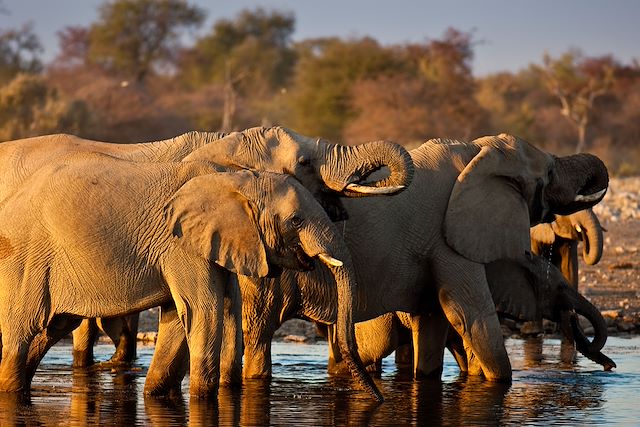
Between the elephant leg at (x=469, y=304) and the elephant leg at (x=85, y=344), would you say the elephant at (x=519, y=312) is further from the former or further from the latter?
the elephant leg at (x=85, y=344)

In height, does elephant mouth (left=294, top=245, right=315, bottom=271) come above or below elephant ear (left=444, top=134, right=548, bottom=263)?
below

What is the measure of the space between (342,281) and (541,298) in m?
2.84

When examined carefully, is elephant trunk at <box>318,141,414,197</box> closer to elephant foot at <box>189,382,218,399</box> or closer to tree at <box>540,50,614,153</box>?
elephant foot at <box>189,382,218,399</box>

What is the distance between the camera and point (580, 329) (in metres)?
10.7

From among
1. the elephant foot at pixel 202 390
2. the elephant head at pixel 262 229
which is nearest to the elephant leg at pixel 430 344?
the elephant head at pixel 262 229

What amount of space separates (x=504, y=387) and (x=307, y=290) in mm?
1332

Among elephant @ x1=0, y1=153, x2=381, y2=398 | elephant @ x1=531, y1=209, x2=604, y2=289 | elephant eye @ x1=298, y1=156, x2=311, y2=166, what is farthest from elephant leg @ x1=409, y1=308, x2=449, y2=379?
elephant @ x1=531, y1=209, x2=604, y2=289

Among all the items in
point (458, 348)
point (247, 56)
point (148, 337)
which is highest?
point (247, 56)

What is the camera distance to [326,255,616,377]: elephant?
10461 mm

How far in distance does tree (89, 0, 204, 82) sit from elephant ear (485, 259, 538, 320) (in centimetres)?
4190

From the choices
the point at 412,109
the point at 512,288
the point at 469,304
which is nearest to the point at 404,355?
the point at 512,288

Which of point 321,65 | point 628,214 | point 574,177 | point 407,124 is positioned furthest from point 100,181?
point 321,65

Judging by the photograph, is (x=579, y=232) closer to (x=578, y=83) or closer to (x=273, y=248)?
(x=273, y=248)

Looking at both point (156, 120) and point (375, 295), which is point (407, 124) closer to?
point (156, 120)
